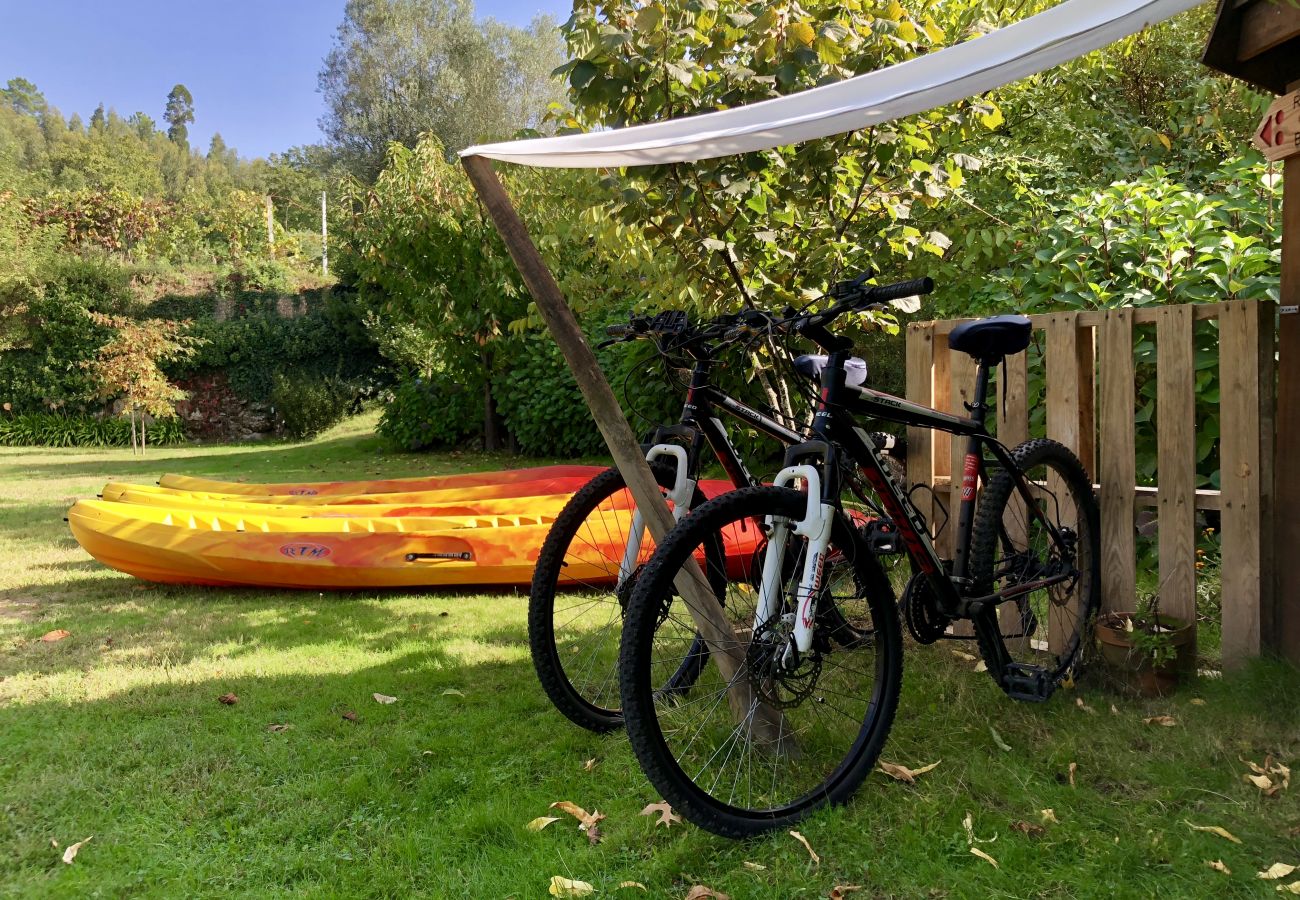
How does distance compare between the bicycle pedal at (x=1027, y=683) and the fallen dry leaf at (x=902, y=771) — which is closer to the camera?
the fallen dry leaf at (x=902, y=771)

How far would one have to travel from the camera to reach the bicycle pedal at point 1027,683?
103 inches

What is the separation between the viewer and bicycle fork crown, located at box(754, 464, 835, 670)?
2.05 metres

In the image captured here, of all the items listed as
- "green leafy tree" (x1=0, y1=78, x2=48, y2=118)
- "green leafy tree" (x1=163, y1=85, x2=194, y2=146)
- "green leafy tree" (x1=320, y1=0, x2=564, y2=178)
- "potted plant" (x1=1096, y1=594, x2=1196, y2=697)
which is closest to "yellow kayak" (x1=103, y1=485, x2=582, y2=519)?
"potted plant" (x1=1096, y1=594, x2=1196, y2=697)

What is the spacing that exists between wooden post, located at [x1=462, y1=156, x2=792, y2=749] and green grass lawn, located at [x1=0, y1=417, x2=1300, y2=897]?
322 mm

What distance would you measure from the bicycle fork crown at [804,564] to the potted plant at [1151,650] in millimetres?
1303

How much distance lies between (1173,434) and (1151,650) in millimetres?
684

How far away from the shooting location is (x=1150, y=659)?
273cm

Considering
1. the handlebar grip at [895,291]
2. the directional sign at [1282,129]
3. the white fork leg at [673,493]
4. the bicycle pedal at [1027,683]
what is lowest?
the bicycle pedal at [1027,683]

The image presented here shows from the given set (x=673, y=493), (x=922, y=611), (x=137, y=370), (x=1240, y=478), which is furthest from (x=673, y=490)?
(x=137, y=370)

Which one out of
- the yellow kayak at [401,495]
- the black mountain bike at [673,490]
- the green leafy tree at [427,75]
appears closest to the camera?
the black mountain bike at [673,490]

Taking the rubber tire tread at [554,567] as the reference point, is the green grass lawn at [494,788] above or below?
below

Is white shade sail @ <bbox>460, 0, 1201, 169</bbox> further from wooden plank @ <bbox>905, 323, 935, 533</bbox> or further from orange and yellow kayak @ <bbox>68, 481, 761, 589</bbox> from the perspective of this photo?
orange and yellow kayak @ <bbox>68, 481, 761, 589</bbox>

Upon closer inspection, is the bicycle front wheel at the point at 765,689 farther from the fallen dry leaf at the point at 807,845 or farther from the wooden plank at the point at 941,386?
the wooden plank at the point at 941,386

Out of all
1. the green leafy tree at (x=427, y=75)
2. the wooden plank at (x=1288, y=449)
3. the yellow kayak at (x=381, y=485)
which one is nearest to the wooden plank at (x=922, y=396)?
the wooden plank at (x=1288, y=449)
